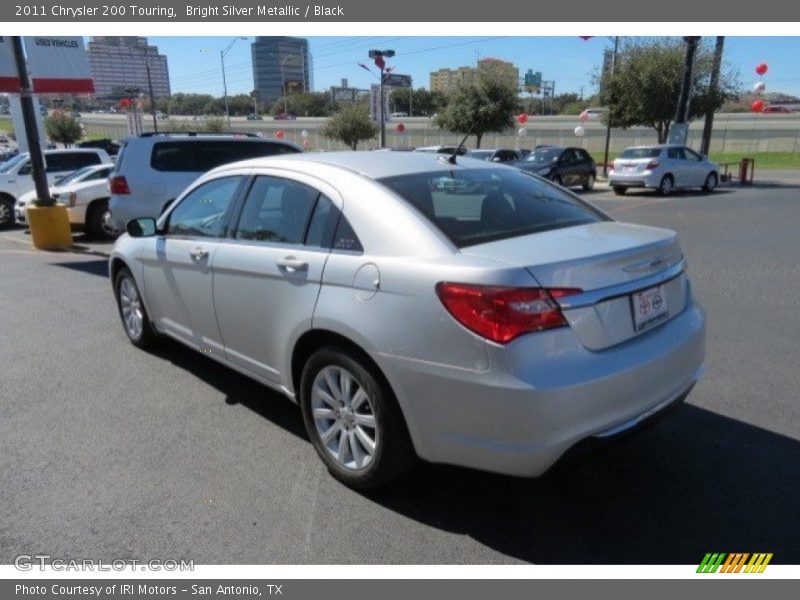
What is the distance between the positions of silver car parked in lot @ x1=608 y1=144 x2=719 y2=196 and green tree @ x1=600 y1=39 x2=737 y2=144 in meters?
6.33

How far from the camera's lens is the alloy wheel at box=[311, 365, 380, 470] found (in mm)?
3072

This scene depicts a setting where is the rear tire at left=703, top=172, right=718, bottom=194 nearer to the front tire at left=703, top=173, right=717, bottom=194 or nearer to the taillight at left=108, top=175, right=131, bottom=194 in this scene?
the front tire at left=703, top=173, right=717, bottom=194

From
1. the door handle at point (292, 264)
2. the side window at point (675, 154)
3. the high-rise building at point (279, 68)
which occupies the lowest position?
the side window at point (675, 154)

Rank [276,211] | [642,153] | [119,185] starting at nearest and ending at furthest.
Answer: [276,211], [119,185], [642,153]

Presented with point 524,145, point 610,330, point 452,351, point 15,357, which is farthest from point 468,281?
point 524,145

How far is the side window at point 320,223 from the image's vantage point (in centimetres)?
329

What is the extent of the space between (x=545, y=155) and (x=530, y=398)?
67.3 ft

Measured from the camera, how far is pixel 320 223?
3.33 meters

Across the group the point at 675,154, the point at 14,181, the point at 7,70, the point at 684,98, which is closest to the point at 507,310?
the point at 7,70

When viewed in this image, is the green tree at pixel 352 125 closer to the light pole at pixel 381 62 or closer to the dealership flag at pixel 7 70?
the light pole at pixel 381 62

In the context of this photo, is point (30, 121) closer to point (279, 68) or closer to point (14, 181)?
point (14, 181)

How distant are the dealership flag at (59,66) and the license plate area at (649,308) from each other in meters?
19.0

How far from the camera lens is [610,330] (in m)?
2.70

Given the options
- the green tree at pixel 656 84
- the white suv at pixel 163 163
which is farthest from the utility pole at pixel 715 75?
the white suv at pixel 163 163
